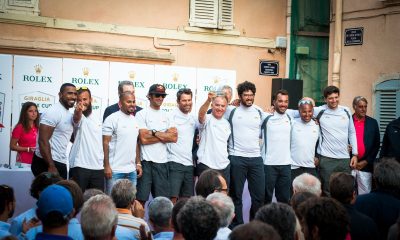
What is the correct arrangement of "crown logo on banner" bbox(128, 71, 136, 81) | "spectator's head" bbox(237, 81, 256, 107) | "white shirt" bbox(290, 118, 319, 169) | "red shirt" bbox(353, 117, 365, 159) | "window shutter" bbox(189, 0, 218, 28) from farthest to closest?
"window shutter" bbox(189, 0, 218, 28), "crown logo on banner" bbox(128, 71, 136, 81), "red shirt" bbox(353, 117, 365, 159), "white shirt" bbox(290, 118, 319, 169), "spectator's head" bbox(237, 81, 256, 107)

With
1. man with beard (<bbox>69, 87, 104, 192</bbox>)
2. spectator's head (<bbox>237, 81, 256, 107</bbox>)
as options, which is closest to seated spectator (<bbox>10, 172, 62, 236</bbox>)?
man with beard (<bbox>69, 87, 104, 192</bbox>)

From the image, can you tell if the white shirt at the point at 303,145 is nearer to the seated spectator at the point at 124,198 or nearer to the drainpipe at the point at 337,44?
the seated spectator at the point at 124,198

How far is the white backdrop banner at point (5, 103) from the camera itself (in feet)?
35.0

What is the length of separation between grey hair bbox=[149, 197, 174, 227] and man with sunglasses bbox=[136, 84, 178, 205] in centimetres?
300

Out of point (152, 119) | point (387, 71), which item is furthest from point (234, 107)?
point (387, 71)

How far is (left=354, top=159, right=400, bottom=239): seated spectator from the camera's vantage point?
5.30 m

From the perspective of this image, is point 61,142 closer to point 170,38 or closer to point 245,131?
point 245,131

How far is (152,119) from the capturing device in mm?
8336

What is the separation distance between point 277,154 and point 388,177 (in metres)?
3.49

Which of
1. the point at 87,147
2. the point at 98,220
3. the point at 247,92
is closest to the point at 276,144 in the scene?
the point at 247,92

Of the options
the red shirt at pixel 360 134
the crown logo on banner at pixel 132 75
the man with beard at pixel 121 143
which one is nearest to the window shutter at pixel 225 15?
the crown logo on banner at pixel 132 75

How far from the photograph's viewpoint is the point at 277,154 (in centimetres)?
891

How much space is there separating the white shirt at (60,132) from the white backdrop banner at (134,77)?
3.85 metres

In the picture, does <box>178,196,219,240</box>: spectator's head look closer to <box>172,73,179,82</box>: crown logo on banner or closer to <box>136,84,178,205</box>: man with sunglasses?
<box>136,84,178,205</box>: man with sunglasses
